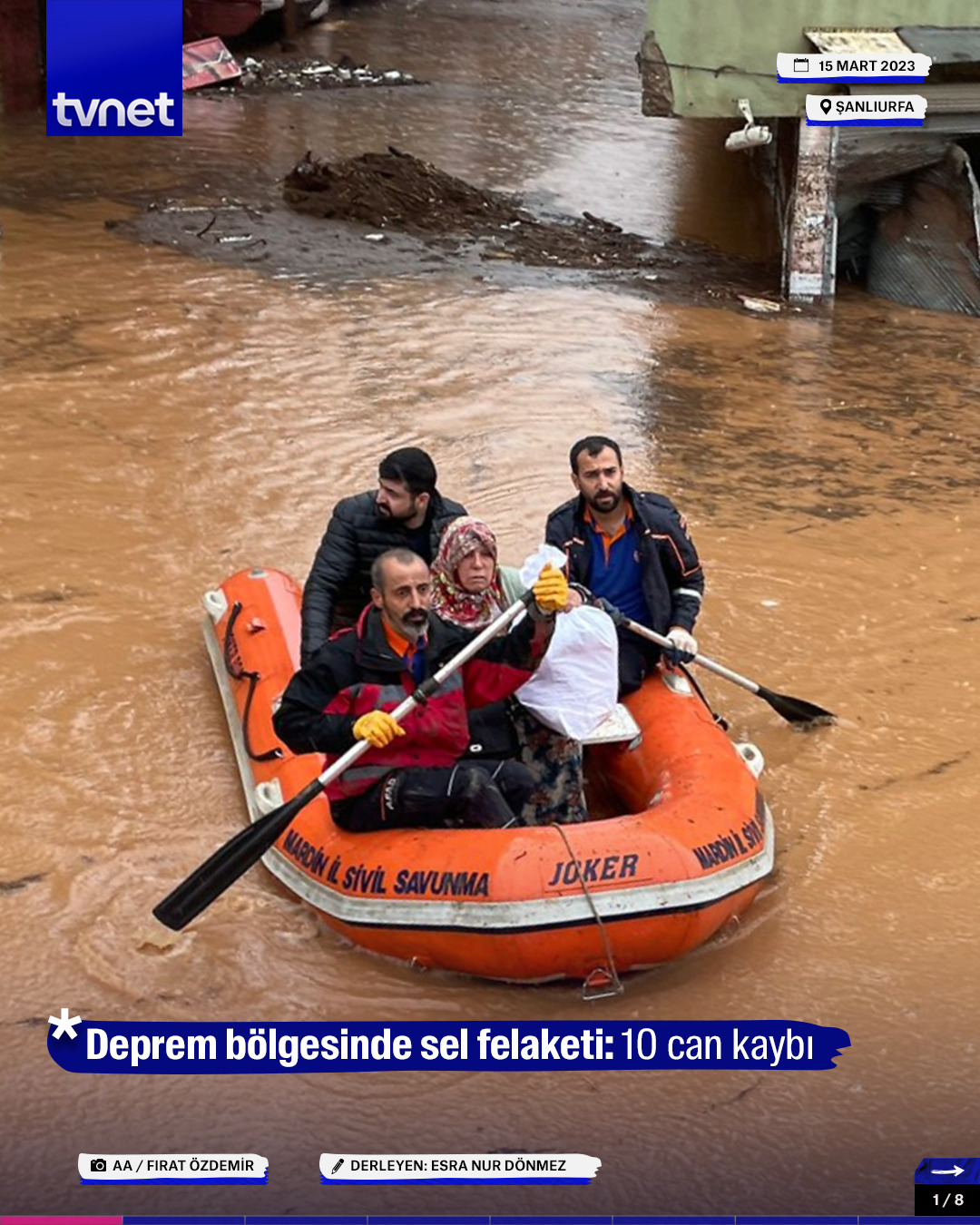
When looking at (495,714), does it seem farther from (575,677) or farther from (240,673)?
(240,673)

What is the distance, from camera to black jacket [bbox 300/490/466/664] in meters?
6.83

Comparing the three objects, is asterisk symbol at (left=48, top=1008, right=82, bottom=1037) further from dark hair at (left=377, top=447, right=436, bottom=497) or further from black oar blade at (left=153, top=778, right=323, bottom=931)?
dark hair at (left=377, top=447, right=436, bottom=497)

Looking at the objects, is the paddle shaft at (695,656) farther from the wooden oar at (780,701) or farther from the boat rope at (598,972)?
the boat rope at (598,972)

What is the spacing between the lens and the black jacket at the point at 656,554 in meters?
6.86

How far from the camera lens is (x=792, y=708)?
737 centimetres

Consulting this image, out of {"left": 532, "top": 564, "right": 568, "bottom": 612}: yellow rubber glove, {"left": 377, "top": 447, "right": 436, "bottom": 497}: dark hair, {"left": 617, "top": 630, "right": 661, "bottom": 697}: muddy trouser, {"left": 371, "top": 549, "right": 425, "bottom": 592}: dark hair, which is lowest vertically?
{"left": 617, "top": 630, "right": 661, "bottom": 697}: muddy trouser

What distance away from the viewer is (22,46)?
18266 millimetres

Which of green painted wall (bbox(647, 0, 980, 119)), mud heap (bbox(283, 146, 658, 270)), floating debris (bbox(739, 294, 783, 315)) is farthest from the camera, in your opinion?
mud heap (bbox(283, 146, 658, 270))

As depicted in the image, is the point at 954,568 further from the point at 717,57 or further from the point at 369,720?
the point at 717,57

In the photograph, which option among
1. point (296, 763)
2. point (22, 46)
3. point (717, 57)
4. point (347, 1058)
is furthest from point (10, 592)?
point (22, 46)

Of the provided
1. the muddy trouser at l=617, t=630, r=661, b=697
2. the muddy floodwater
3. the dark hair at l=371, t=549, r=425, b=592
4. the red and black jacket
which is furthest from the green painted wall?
the dark hair at l=371, t=549, r=425, b=592

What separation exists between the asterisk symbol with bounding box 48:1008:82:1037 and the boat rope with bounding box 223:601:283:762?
1.43m

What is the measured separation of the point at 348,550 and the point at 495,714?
1.13m

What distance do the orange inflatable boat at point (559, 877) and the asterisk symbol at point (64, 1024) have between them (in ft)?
2.86
